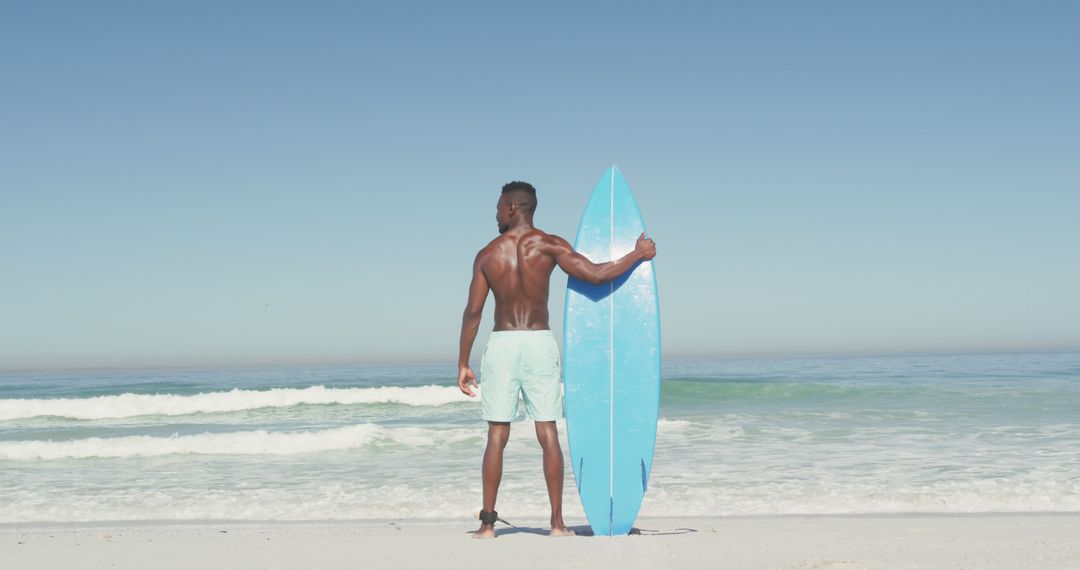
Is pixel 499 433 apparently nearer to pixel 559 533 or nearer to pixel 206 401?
pixel 559 533

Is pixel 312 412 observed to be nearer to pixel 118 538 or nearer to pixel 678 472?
pixel 678 472

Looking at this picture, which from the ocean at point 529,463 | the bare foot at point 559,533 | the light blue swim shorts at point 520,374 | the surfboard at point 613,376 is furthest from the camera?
the ocean at point 529,463

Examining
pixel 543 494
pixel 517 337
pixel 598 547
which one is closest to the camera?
pixel 598 547

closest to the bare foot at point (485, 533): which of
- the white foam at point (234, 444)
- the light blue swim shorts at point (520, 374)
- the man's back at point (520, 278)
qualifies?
the light blue swim shorts at point (520, 374)

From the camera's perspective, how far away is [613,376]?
4195mm

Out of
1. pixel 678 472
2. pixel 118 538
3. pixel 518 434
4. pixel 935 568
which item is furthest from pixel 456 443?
pixel 935 568

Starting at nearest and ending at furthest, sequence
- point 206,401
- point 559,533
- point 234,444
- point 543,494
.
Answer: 1. point 559,533
2. point 543,494
3. point 234,444
4. point 206,401

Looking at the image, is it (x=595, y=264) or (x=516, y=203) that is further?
(x=595, y=264)

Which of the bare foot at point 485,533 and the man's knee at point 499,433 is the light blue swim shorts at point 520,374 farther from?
the bare foot at point 485,533

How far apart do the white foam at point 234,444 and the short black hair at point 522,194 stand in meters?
5.96

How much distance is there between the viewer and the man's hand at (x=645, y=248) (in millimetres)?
4137

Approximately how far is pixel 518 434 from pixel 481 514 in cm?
612

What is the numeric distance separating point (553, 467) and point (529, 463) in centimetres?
383

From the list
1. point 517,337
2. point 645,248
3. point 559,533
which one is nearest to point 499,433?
point 517,337
